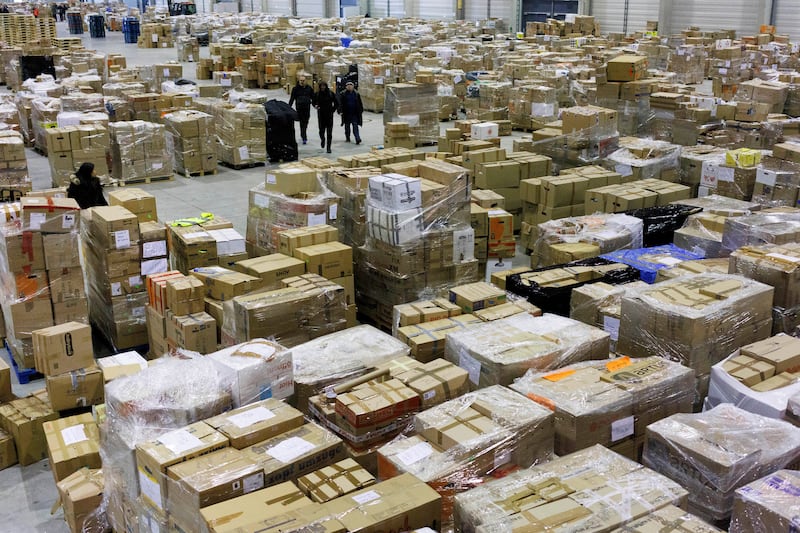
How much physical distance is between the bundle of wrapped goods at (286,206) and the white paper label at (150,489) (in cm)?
373

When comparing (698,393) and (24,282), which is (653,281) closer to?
(698,393)

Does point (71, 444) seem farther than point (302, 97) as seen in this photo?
No

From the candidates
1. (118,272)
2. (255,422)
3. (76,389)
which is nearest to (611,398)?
(255,422)

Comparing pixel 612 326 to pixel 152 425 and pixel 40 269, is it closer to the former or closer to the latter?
pixel 152 425

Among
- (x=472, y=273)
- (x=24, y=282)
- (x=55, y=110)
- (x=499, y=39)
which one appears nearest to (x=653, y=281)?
(x=472, y=273)

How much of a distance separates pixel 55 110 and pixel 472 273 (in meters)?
9.86

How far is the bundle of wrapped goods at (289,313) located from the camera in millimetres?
5551

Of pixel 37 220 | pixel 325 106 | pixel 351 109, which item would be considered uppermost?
pixel 325 106

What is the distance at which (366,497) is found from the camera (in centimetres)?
341

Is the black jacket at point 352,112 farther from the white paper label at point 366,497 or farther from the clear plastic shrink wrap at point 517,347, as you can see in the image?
the white paper label at point 366,497

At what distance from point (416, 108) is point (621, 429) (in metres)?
11.5

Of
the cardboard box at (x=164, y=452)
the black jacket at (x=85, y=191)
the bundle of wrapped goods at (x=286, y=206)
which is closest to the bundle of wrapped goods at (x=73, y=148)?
the black jacket at (x=85, y=191)

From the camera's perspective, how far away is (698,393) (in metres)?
5.06

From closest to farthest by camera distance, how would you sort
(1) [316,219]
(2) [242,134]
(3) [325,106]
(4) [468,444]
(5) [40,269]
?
(4) [468,444] → (5) [40,269] → (1) [316,219] → (2) [242,134] → (3) [325,106]
